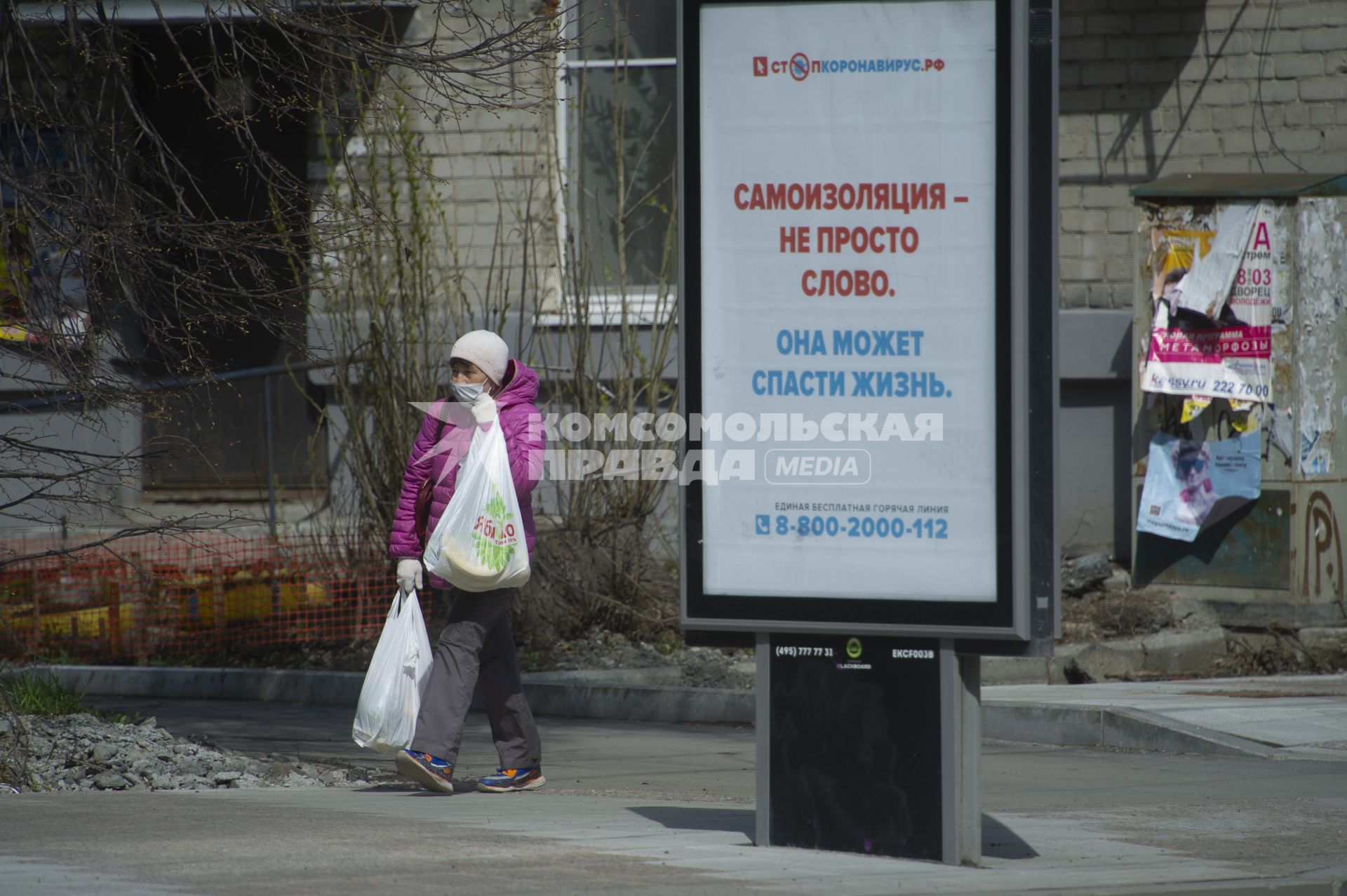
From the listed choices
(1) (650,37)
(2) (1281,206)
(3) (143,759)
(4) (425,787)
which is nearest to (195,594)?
(3) (143,759)

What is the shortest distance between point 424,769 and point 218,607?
498 cm

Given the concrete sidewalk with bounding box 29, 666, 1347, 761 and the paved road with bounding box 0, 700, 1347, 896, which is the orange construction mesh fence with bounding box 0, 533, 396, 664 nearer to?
the concrete sidewalk with bounding box 29, 666, 1347, 761

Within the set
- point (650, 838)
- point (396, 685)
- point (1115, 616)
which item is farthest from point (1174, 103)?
point (650, 838)

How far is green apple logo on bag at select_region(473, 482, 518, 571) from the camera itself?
616cm

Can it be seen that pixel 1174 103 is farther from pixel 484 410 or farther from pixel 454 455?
pixel 454 455

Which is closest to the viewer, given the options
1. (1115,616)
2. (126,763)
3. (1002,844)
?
(1002,844)

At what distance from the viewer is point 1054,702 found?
27.1ft

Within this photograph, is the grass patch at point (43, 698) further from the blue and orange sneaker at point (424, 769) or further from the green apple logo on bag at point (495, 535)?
the green apple logo on bag at point (495, 535)

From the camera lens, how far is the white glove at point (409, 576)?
20.8 ft

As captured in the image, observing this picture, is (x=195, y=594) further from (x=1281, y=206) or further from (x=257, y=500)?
(x=1281, y=206)

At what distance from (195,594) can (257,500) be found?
2.79 m

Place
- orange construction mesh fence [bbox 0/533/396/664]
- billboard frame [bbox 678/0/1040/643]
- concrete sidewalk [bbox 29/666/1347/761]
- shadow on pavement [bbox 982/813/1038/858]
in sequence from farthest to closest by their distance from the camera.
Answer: orange construction mesh fence [bbox 0/533/396/664], concrete sidewalk [bbox 29/666/1347/761], shadow on pavement [bbox 982/813/1038/858], billboard frame [bbox 678/0/1040/643]

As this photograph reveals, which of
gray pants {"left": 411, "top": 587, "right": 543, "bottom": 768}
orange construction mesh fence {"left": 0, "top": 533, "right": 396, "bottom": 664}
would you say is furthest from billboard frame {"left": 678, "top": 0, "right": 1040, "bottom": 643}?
orange construction mesh fence {"left": 0, "top": 533, "right": 396, "bottom": 664}

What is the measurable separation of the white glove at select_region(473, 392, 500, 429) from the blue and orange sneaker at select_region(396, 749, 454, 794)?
1.33 m
